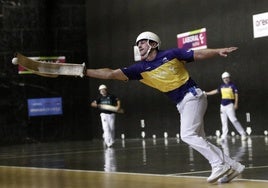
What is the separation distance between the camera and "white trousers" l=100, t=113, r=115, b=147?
20663mm

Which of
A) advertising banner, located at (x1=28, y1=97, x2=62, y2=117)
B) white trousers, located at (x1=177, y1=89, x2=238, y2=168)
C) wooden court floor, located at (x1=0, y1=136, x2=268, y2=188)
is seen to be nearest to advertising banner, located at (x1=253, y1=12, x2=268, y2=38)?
wooden court floor, located at (x1=0, y1=136, x2=268, y2=188)

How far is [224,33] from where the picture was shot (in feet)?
73.3

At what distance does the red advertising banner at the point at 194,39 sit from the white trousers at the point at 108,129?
419 centimetres

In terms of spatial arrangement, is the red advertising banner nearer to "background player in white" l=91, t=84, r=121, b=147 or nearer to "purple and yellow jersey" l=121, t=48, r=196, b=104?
"background player in white" l=91, t=84, r=121, b=147

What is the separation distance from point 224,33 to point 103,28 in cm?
773


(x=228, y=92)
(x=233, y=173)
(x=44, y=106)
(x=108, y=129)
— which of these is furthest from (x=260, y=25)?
(x=233, y=173)

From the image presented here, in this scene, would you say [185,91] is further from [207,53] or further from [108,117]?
[108,117]

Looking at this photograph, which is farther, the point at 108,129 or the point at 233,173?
the point at 108,129

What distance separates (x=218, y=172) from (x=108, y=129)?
40.9ft

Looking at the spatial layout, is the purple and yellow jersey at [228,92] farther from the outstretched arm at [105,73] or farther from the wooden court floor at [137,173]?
the outstretched arm at [105,73]

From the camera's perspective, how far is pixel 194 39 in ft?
77.2

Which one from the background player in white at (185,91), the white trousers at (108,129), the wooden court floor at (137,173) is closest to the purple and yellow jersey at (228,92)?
the white trousers at (108,129)

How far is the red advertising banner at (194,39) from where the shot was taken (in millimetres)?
23156

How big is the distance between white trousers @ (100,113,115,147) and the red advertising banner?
4.19 metres
